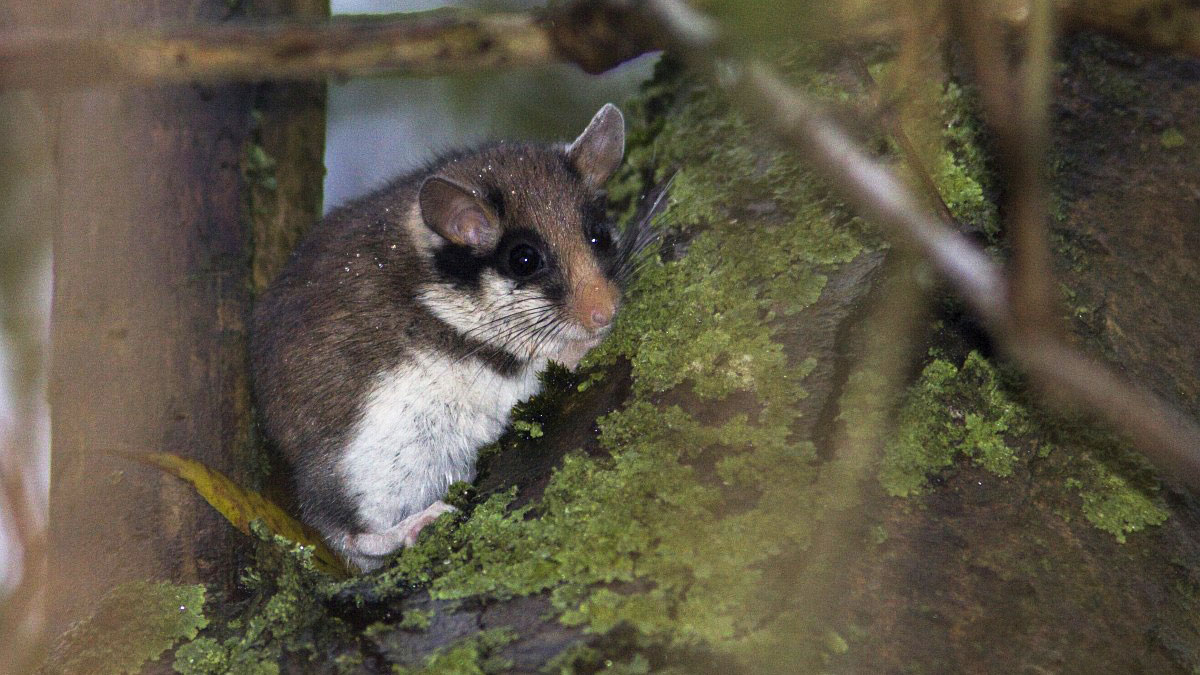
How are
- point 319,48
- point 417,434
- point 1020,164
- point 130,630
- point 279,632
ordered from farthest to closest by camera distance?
point 417,434 < point 130,630 < point 319,48 < point 279,632 < point 1020,164

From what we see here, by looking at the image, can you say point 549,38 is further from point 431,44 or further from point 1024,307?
point 1024,307

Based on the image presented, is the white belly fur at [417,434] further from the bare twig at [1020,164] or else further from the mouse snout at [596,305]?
the bare twig at [1020,164]

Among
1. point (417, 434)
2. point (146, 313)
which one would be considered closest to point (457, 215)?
point (417, 434)

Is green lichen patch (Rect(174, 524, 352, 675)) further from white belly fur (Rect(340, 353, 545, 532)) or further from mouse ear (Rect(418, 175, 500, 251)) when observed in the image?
mouse ear (Rect(418, 175, 500, 251))

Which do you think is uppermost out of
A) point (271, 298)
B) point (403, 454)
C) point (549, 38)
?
point (549, 38)

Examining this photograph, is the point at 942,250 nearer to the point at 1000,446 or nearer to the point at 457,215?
the point at 1000,446

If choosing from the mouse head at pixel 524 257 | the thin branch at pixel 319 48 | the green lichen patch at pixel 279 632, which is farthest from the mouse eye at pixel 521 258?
the green lichen patch at pixel 279 632

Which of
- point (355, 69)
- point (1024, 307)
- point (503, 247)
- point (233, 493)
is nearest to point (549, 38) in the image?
point (355, 69)
